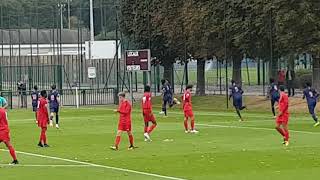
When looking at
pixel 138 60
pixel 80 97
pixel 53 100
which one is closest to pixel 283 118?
pixel 53 100

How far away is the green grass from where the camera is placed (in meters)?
19.8

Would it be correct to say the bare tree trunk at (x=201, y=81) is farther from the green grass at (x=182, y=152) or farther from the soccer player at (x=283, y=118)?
the soccer player at (x=283, y=118)

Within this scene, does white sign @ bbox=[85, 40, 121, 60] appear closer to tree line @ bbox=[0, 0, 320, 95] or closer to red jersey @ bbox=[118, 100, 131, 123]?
tree line @ bbox=[0, 0, 320, 95]

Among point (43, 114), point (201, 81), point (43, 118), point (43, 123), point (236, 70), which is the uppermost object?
point (236, 70)

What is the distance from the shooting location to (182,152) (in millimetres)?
25250

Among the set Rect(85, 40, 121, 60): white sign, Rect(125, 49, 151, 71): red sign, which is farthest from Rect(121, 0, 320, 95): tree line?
Rect(125, 49, 151, 71): red sign

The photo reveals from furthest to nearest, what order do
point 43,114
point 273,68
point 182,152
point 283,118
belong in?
point 273,68
point 43,114
point 283,118
point 182,152

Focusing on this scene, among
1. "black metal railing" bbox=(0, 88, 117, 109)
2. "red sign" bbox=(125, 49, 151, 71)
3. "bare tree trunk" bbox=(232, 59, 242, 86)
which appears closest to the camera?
"red sign" bbox=(125, 49, 151, 71)

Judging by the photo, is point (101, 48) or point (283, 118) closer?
point (283, 118)

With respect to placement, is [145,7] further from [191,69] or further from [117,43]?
[191,69]

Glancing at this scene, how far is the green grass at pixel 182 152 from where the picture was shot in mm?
19781

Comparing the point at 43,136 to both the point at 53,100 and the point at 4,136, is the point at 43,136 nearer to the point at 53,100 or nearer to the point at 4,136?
the point at 4,136

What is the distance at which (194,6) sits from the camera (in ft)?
209

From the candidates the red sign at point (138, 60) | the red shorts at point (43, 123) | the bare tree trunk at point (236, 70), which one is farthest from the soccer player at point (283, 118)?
the bare tree trunk at point (236, 70)
